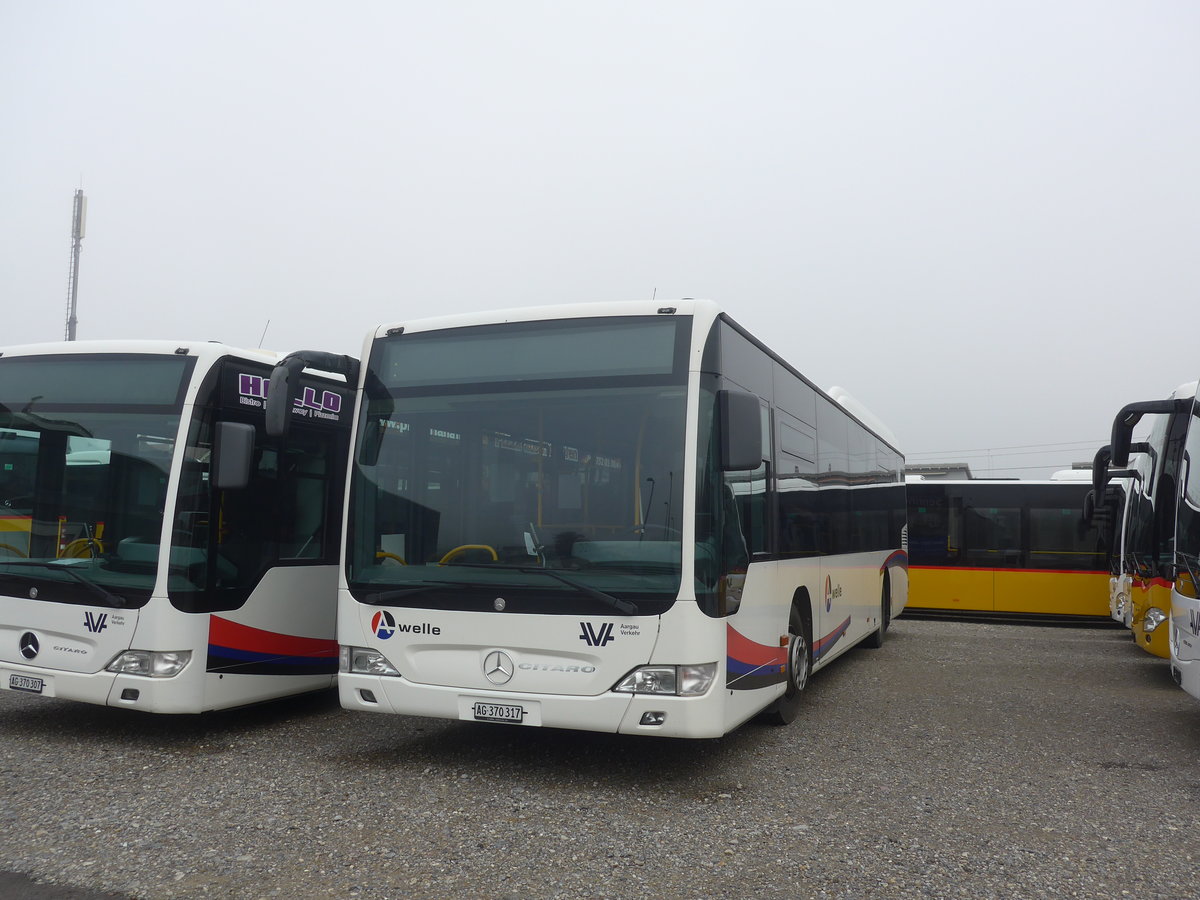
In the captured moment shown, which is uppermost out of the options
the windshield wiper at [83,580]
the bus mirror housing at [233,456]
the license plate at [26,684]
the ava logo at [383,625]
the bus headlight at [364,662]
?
the bus mirror housing at [233,456]

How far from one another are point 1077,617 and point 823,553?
11711 millimetres

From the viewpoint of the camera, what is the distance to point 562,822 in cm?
559

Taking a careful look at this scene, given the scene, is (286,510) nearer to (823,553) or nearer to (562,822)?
(562,822)

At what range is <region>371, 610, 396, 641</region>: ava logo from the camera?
21.5ft

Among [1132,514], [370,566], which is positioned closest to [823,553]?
[370,566]

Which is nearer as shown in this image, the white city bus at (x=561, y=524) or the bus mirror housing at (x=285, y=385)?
the white city bus at (x=561, y=524)

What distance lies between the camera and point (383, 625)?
6586 millimetres

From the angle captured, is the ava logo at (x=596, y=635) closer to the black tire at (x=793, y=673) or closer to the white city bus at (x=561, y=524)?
the white city bus at (x=561, y=524)

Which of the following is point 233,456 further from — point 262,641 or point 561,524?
point 561,524

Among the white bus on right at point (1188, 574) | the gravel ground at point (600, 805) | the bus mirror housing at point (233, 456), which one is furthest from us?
the white bus on right at point (1188, 574)

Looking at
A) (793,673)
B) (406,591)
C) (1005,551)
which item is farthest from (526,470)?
(1005,551)

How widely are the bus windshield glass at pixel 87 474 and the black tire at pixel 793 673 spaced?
474cm

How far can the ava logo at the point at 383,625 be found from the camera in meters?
6.56

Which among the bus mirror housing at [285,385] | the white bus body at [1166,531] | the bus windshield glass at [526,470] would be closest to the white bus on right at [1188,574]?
the white bus body at [1166,531]
